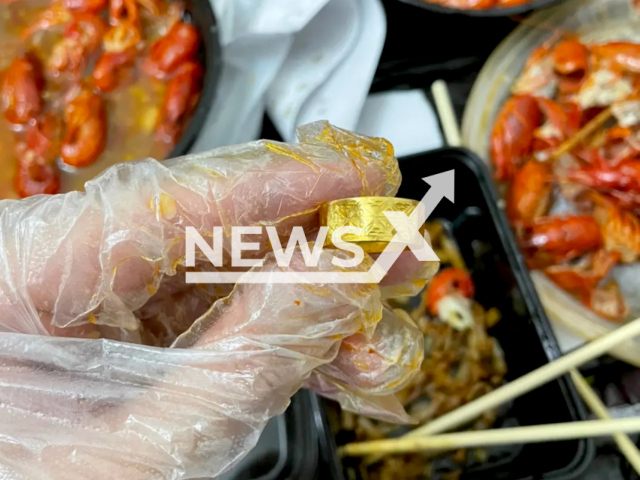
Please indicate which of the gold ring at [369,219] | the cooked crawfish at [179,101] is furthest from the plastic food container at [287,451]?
the cooked crawfish at [179,101]

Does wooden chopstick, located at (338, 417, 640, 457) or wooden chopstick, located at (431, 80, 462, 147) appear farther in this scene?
wooden chopstick, located at (431, 80, 462, 147)

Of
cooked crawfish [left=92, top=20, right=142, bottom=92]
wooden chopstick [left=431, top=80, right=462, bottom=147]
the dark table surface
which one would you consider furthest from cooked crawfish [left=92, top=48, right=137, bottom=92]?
wooden chopstick [left=431, top=80, right=462, bottom=147]

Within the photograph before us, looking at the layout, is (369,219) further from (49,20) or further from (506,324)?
(49,20)

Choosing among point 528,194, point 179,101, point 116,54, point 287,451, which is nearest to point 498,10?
point 528,194

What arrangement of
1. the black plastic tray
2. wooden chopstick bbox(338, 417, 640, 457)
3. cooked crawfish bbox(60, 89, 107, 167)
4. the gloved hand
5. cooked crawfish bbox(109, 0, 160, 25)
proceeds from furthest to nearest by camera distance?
cooked crawfish bbox(109, 0, 160, 25), cooked crawfish bbox(60, 89, 107, 167), the black plastic tray, wooden chopstick bbox(338, 417, 640, 457), the gloved hand

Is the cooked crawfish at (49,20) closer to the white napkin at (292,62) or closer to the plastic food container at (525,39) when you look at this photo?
the white napkin at (292,62)

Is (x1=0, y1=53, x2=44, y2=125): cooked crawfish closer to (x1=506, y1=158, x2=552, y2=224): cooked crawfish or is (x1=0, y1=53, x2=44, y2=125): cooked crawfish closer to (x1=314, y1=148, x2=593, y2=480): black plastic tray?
(x1=314, y1=148, x2=593, y2=480): black plastic tray
